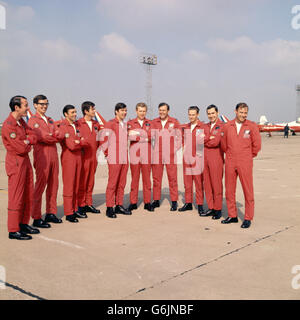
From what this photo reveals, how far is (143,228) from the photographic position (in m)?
5.17

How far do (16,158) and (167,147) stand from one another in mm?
2883

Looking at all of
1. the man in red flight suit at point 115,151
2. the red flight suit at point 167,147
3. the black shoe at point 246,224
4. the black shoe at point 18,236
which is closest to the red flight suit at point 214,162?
the black shoe at point 246,224

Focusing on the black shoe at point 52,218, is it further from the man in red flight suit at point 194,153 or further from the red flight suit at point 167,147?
the man in red flight suit at point 194,153

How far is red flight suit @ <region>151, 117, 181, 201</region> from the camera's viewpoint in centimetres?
641

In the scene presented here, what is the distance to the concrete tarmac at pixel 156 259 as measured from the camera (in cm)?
308

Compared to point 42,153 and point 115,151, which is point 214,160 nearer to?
point 115,151

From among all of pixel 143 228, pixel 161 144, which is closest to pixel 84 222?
pixel 143 228

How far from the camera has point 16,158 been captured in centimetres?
446

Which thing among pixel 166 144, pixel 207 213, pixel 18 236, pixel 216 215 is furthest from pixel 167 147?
pixel 18 236

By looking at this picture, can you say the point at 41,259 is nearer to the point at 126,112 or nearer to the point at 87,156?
the point at 87,156

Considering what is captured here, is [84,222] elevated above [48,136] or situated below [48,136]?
below

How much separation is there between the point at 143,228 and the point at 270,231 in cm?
190
